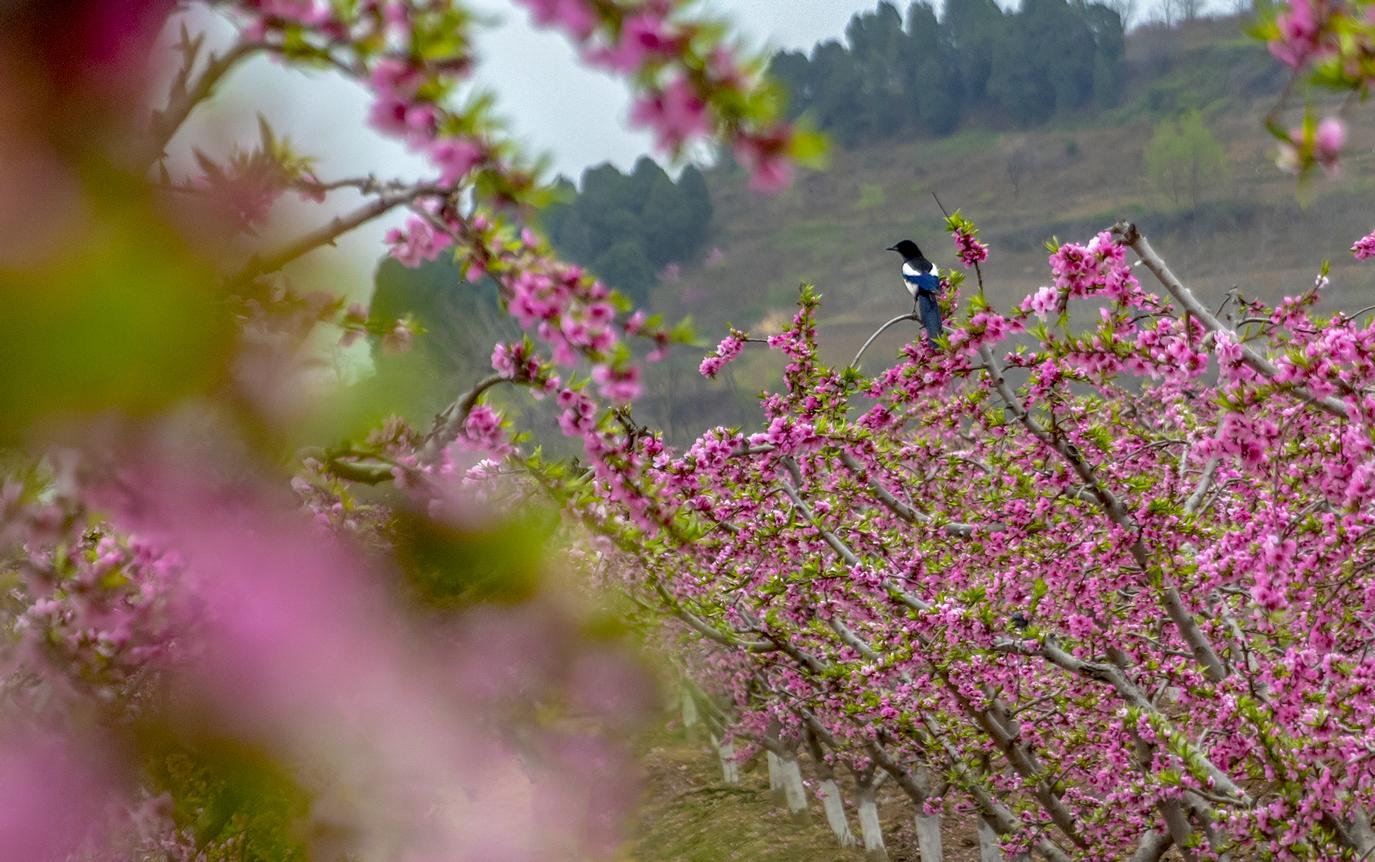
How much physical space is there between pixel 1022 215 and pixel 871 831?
227ft

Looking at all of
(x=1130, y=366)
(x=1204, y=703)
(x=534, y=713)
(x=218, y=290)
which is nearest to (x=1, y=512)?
(x=218, y=290)

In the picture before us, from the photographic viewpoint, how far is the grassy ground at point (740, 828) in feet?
47.4

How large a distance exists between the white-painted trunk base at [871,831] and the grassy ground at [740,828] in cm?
88

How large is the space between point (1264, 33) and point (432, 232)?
7.70 feet

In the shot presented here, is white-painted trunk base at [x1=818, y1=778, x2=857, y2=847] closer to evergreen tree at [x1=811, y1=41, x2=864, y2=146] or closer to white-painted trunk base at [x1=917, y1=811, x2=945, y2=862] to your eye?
white-painted trunk base at [x1=917, y1=811, x2=945, y2=862]

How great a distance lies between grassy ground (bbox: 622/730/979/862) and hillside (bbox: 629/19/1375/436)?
2967cm

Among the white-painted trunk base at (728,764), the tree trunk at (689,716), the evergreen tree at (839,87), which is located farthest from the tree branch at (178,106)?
the evergreen tree at (839,87)

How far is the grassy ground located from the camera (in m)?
14.5

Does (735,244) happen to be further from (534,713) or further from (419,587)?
(419,587)

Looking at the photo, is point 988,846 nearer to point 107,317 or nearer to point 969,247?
point 969,247

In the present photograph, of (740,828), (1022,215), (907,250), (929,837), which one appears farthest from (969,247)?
(1022,215)

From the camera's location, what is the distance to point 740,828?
15938mm

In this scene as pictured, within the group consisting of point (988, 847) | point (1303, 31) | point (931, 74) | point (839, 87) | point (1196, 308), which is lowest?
point (988, 847)

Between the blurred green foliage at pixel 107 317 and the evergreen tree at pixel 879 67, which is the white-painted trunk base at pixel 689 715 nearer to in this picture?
the blurred green foliage at pixel 107 317
